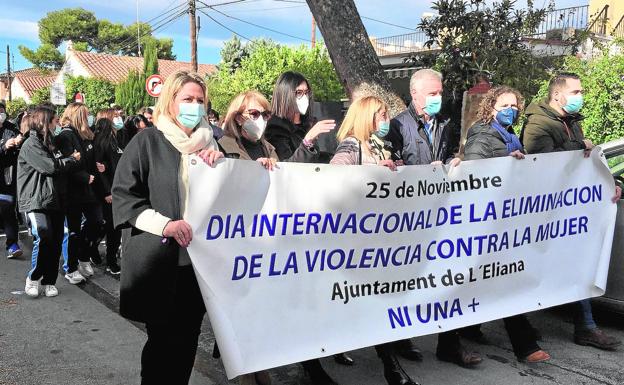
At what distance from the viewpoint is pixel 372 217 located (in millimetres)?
3379

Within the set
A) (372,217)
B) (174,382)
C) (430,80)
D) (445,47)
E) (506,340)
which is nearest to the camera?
(174,382)

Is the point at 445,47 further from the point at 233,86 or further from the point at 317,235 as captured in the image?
the point at 233,86

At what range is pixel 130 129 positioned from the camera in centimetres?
869

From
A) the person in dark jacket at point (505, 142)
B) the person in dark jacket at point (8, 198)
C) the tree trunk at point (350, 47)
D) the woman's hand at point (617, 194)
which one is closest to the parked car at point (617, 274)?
the woman's hand at point (617, 194)

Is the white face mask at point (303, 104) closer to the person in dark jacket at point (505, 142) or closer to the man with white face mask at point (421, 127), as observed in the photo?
the man with white face mask at point (421, 127)

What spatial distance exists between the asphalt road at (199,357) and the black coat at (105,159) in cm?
145

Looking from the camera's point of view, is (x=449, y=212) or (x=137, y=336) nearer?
(x=449, y=212)

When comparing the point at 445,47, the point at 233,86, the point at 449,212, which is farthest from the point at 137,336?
the point at 233,86

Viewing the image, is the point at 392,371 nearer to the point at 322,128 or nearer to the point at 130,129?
the point at 322,128

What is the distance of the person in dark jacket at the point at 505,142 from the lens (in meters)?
3.93

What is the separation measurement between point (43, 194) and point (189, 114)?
3.05m

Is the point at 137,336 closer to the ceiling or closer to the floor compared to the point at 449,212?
closer to the floor

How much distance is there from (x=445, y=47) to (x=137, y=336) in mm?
6120

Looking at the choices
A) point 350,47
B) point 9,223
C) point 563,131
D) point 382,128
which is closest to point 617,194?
point 563,131
